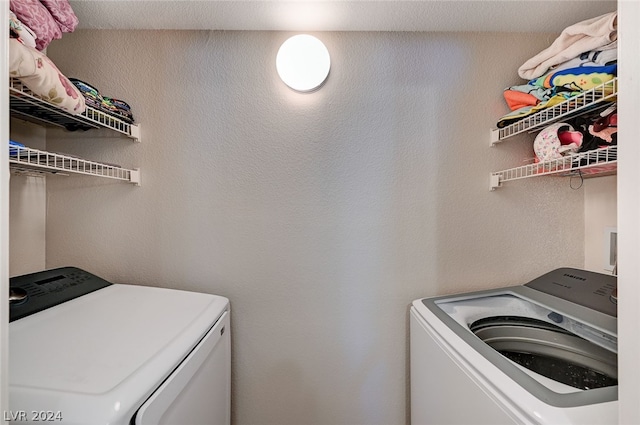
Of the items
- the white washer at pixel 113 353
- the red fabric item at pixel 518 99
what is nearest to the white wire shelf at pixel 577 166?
the red fabric item at pixel 518 99

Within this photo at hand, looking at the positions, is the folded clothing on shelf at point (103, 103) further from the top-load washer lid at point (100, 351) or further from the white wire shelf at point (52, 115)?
the top-load washer lid at point (100, 351)

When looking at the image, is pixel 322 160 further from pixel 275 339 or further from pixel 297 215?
pixel 275 339

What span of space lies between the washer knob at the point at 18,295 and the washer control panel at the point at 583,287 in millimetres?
1803

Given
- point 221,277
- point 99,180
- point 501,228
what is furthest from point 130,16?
point 501,228

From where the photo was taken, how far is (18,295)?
2.98 ft

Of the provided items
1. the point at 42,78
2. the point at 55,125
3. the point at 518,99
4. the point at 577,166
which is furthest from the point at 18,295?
the point at 518,99

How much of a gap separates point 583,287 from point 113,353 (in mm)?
1500

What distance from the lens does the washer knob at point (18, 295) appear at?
2.91 ft

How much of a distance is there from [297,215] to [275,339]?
58 cm

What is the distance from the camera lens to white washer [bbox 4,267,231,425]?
55cm

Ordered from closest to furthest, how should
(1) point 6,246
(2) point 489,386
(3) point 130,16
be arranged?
(1) point 6,246
(2) point 489,386
(3) point 130,16

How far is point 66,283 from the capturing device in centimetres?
107

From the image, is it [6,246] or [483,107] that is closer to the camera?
[6,246]
